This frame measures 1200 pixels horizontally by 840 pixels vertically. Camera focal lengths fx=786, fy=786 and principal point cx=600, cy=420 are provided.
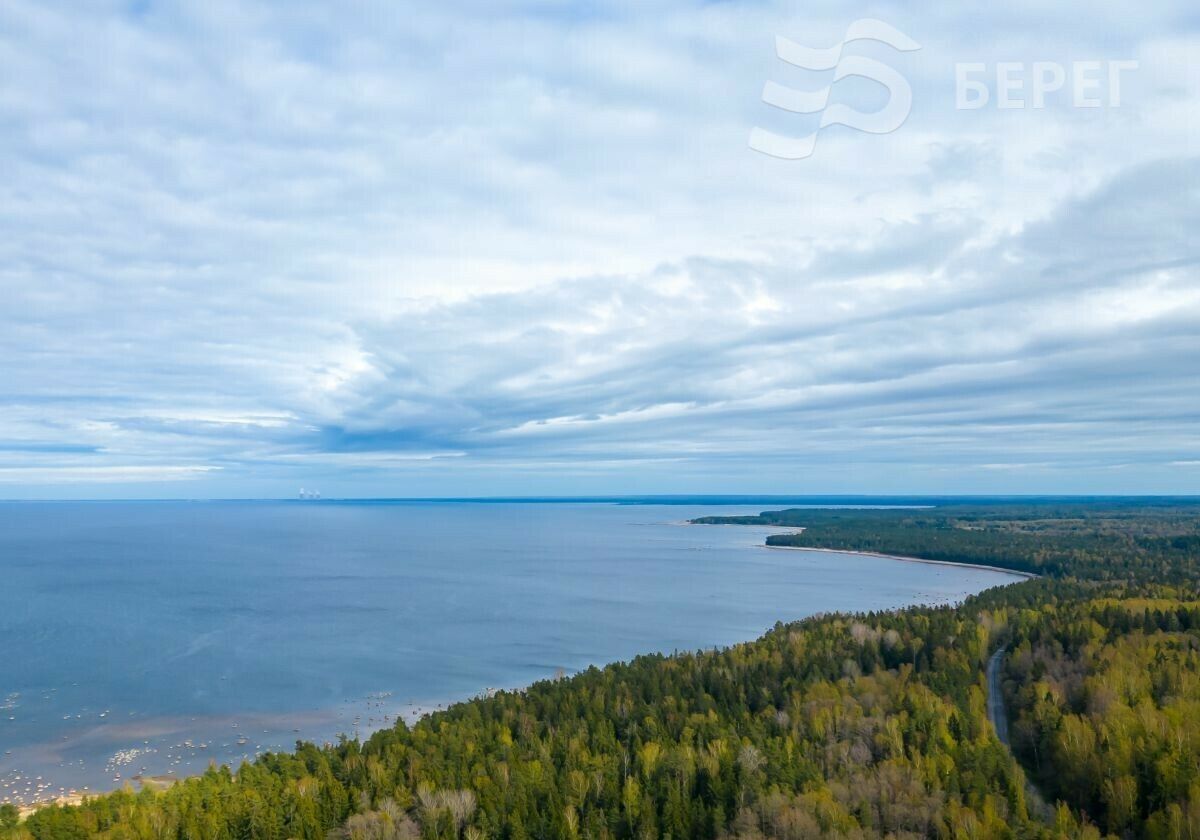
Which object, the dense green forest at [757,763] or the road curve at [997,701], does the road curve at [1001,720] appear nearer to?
the road curve at [997,701]

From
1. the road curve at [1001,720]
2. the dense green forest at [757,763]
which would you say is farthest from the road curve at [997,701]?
the dense green forest at [757,763]

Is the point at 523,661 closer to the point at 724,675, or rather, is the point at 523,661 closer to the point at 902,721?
the point at 724,675

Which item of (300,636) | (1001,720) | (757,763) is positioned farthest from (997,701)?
(300,636)

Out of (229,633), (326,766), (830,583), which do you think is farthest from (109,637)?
(830,583)

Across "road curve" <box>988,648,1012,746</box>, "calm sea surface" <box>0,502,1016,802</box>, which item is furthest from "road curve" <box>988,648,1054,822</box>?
"calm sea surface" <box>0,502,1016,802</box>

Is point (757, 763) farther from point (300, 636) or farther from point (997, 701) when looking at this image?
point (300, 636)

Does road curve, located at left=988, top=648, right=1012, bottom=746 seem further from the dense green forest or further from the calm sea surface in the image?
the calm sea surface
